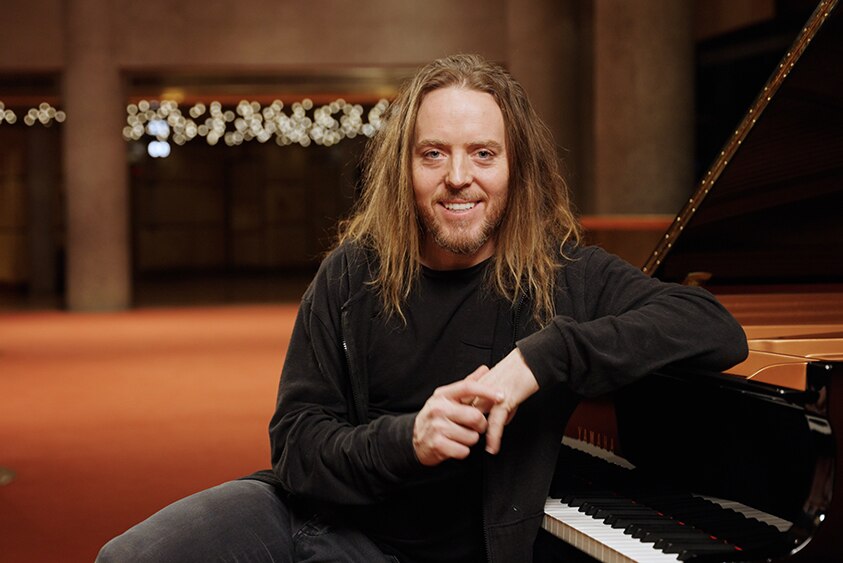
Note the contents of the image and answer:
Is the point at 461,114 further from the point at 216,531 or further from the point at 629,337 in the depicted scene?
the point at 216,531

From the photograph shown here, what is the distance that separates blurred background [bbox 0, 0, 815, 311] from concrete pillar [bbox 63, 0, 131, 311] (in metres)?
0.02

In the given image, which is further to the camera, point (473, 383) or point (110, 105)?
point (110, 105)

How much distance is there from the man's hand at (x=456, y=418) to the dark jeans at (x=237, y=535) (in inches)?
12.8

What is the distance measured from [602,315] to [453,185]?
36cm

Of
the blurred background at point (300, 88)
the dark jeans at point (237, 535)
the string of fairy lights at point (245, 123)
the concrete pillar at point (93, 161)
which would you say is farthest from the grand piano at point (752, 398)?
the string of fairy lights at point (245, 123)

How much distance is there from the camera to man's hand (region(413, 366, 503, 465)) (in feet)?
5.47

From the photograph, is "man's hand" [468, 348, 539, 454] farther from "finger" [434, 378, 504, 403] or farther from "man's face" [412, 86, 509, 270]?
"man's face" [412, 86, 509, 270]

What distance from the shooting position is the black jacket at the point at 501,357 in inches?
69.1

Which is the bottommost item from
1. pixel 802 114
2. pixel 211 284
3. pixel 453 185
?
pixel 211 284

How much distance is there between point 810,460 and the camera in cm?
167

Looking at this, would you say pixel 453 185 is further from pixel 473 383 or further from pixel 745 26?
pixel 745 26

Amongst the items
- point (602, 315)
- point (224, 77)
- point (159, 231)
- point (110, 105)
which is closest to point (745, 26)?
point (224, 77)

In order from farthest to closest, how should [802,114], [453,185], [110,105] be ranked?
[110,105] → [802,114] → [453,185]

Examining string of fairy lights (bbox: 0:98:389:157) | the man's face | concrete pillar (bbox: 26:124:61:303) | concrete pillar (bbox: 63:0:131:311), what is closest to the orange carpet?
concrete pillar (bbox: 63:0:131:311)
